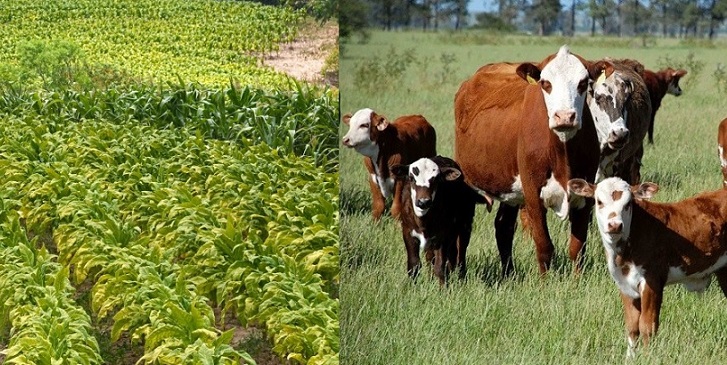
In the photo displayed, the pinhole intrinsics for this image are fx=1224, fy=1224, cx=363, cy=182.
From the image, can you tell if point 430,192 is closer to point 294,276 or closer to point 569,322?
point 569,322

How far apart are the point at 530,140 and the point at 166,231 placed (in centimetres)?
395

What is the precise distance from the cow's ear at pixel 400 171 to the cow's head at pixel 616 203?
0.95 ft

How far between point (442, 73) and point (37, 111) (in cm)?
957

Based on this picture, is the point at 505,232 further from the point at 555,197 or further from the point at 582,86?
the point at 582,86

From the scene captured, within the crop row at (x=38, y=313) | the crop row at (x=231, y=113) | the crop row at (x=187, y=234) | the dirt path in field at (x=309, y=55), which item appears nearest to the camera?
the crop row at (x=38, y=313)

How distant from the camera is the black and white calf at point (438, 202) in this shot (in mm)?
1864

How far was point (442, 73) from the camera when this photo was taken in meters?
1.81

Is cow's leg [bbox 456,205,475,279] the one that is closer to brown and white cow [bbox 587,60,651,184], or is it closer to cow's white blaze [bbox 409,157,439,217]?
cow's white blaze [bbox 409,157,439,217]

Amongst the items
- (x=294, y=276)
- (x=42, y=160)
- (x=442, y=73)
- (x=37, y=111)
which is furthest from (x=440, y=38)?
(x=37, y=111)

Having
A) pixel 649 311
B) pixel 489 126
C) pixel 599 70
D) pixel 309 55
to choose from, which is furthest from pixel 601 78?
pixel 309 55

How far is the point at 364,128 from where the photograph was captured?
5.90 feet

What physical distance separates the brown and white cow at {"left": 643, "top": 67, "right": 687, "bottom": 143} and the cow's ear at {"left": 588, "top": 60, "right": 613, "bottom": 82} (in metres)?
0.06

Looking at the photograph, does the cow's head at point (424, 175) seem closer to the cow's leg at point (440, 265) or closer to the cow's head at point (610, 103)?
the cow's leg at point (440, 265)

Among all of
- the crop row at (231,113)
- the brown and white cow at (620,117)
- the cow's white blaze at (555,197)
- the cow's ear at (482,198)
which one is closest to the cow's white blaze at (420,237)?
the cow's ear at (482,198)
